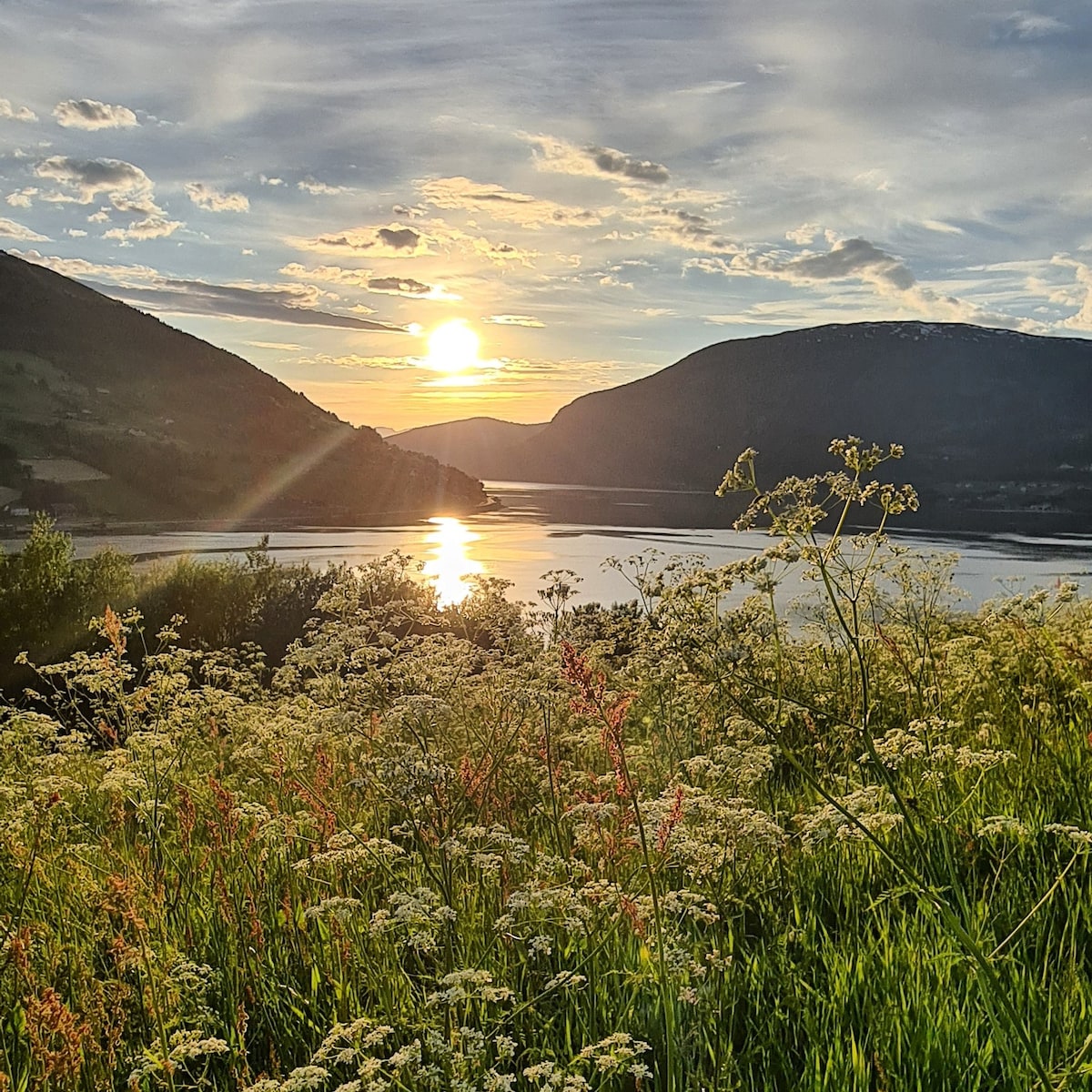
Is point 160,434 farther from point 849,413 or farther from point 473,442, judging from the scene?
point 849,413

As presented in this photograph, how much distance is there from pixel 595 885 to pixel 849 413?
380 ft

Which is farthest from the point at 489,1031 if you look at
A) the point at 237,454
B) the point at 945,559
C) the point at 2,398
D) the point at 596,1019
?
the point at 2,398

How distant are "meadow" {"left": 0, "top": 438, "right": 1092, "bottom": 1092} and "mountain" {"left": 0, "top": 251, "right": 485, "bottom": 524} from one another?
167ft

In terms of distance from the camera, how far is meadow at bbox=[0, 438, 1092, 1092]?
201cm

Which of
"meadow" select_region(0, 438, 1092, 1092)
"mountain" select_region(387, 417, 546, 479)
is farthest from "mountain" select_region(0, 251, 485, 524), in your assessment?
"meadow" select_region(0, 438, 1092, 1092)

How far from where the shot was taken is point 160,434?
3784 inches

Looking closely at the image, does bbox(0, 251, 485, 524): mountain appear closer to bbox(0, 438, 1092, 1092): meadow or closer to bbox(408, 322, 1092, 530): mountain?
bbox(408, 322, 1092, 530): mountain

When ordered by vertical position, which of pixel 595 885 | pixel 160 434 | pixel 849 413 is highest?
pixel 849 413

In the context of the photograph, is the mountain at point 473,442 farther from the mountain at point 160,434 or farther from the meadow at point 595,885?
the meadow at point 595,885

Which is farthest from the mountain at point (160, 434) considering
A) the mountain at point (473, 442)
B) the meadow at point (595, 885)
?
the meadow at point (595, 885)

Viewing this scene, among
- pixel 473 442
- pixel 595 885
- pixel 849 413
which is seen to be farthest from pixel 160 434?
pixel 595 885

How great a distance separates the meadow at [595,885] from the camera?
2.01m

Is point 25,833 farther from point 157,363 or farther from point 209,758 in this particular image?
point 157,363

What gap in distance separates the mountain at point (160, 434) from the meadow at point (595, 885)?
2007 inches
